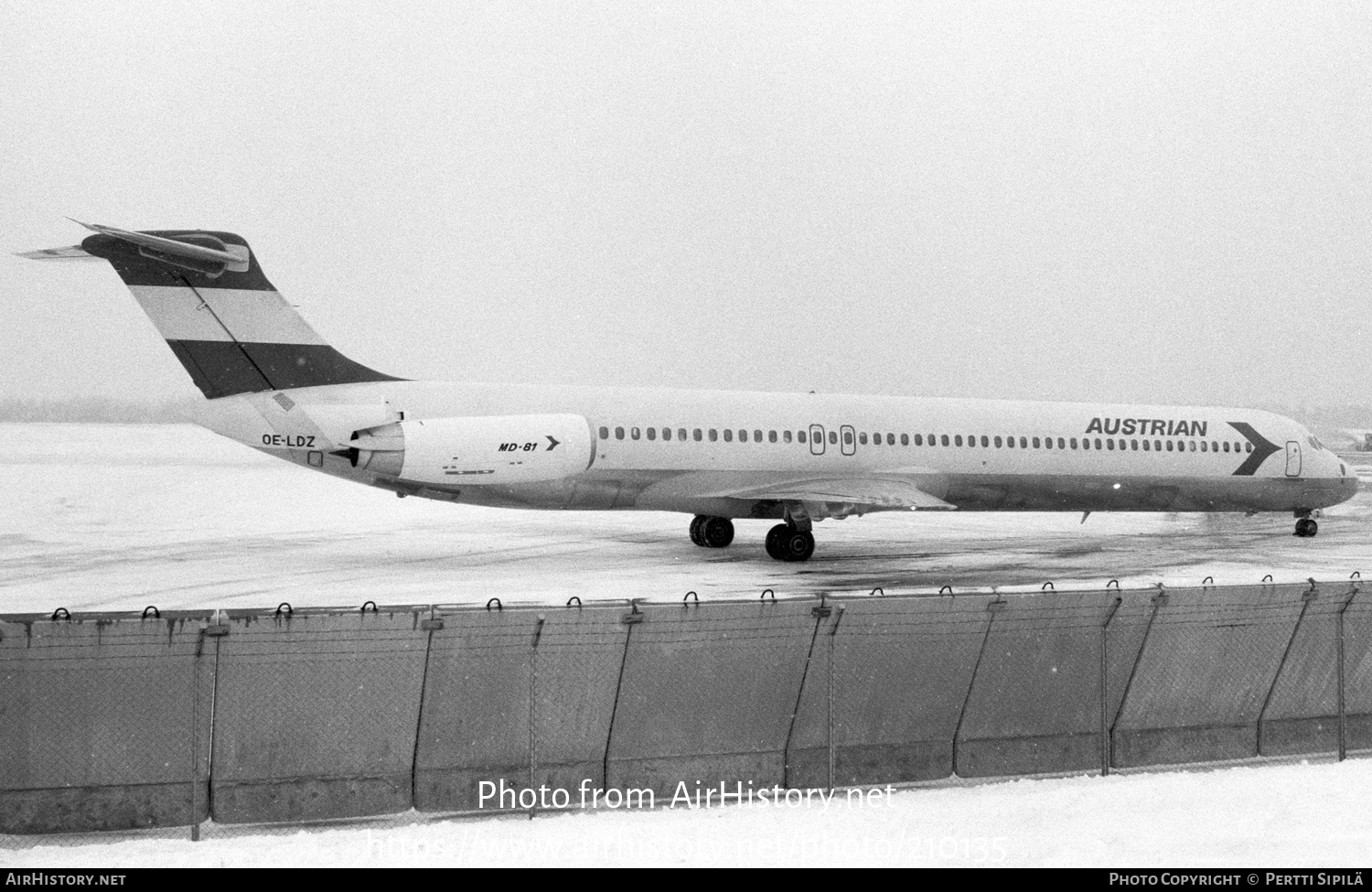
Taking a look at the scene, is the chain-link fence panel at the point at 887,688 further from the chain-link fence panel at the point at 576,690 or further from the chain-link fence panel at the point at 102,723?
the chain-link fence panel at the point at 102,723

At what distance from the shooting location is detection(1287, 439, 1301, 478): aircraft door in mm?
27578

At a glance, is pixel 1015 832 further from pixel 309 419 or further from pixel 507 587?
pixel 309 419

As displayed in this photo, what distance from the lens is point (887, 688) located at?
9586mm

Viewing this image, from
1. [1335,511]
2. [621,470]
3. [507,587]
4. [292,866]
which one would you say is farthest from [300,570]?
[1335,511]

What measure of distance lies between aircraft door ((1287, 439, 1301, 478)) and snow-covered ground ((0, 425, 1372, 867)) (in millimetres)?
1456

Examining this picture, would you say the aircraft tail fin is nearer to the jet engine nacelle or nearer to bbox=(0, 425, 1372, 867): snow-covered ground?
the jet engine nacelle

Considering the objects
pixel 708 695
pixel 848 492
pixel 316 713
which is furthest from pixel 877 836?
pixel 848 492

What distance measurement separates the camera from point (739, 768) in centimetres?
929

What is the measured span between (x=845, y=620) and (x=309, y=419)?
12276 millimetres

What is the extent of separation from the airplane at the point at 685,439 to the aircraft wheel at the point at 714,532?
0.02 metres

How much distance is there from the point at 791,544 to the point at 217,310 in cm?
953

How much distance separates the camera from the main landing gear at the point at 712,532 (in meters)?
24.1

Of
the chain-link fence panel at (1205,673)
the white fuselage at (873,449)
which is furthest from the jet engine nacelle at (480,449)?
the chain-link fence panel at (1205,673)

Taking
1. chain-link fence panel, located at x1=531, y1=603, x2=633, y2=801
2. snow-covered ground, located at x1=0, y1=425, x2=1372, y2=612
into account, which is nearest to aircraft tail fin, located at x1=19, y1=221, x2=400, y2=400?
snow-covered ground, located at x1=0, y1=425, x2=1372, y2=612
